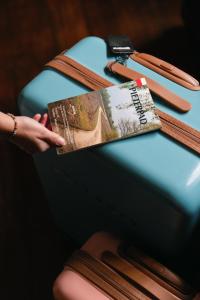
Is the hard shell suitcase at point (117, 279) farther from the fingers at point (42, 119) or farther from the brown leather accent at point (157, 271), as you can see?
the fingers at point (42, 119)

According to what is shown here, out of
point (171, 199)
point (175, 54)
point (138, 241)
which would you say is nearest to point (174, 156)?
point (171, 199)

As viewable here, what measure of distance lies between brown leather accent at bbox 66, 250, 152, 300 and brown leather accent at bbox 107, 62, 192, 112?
40 cm

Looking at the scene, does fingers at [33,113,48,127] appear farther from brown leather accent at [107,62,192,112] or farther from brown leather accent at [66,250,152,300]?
brown leather accent at [66,250,152,300]

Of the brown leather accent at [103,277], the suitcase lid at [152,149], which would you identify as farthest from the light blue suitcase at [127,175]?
the brown leather accent at [103,277]

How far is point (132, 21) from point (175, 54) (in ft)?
1.01

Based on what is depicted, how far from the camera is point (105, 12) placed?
198 cm

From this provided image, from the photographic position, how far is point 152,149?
83 cm

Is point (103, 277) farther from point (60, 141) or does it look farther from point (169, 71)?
point (169, 71)

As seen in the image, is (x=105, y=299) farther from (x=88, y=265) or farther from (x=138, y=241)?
(x=138, y=241)

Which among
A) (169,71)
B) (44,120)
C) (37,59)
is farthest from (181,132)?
(37,59)

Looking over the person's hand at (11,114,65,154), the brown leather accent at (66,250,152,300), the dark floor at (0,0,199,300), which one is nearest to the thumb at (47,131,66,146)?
the person's hand at (11,114,65,154)

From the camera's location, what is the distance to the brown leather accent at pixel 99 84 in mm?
842

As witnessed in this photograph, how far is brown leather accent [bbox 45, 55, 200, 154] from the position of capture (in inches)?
33.1

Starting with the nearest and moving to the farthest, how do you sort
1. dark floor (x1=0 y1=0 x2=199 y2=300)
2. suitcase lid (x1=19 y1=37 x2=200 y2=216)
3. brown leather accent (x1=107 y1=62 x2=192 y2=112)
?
suitcase lid (x1=19 y1=37 x2=200 y2=216)
brown leather accent (x1=107 y1=62 x2=192 y2=112)
dark floor (x1=0 y1=0 x2=199 y2=300)
